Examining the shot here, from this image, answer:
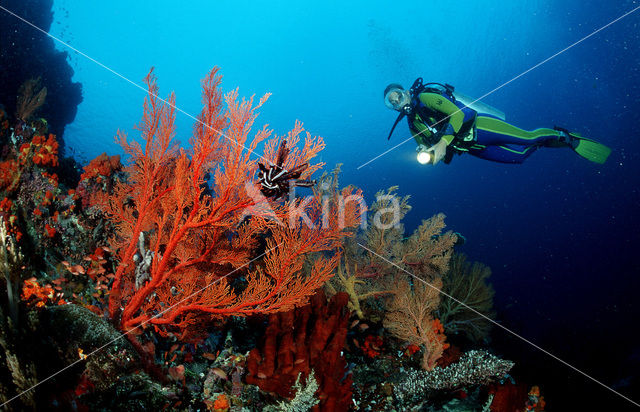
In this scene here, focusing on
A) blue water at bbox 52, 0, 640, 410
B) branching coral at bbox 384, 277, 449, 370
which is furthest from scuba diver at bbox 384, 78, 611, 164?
blue water at bbox 52, 0, 640, 410

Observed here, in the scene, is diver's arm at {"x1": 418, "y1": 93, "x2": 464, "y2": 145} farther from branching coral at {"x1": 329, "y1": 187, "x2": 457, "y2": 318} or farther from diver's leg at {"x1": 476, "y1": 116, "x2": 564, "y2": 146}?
branching coral at {"x1": 329, "y1": 187, "x2": 457, "y2": 318}

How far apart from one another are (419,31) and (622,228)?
50.4 m

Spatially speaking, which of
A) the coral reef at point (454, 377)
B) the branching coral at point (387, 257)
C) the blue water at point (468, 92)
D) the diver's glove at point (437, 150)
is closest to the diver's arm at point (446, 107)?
the diver's glove at point (437, 150)

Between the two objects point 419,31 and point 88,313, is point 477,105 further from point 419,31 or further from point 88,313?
point 419,31

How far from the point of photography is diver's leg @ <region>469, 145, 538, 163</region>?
892 cm

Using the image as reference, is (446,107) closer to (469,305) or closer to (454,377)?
(469,305)

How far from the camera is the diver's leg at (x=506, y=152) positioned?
8922 millimetres

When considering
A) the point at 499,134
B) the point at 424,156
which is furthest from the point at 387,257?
the point at 499,134

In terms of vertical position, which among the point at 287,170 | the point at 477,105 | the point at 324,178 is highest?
the point at 477,105

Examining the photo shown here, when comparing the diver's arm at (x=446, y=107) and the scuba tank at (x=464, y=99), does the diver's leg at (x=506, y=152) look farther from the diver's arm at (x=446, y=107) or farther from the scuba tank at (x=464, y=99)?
the diver's arm at (x=446, y=107)

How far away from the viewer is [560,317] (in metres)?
30.2

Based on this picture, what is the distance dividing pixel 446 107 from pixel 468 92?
6036 centimetres

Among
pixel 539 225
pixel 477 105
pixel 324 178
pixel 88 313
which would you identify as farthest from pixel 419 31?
pixel 88 313

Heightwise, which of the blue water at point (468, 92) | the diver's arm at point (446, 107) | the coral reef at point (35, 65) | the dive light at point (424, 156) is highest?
the blue water at point (468, 92)
